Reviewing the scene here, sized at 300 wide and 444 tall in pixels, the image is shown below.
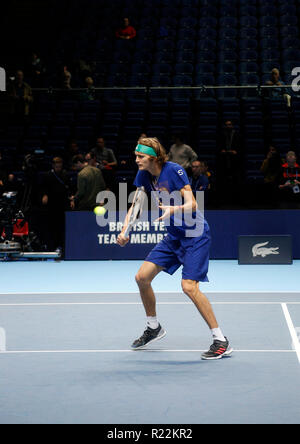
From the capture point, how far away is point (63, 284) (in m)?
11.4

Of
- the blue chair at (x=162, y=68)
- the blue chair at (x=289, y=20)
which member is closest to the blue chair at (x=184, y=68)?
the blue chair at (x=162, y=68)

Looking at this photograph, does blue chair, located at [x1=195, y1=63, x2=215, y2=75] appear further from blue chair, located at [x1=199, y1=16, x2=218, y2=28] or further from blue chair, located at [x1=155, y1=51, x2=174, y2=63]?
blue chair, located at [x1=199, y1=16, x2=218, y2=28]

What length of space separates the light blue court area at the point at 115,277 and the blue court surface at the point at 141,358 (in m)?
0.09

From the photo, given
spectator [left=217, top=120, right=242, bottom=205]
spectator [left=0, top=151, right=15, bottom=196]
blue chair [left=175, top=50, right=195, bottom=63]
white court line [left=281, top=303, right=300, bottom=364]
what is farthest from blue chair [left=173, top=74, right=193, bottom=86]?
white court line [left=281, top=303, right=300, bottom=364]

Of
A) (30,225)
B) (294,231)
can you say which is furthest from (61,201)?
(294,231)

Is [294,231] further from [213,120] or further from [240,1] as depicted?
[240,1]

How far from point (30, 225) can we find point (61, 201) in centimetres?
95

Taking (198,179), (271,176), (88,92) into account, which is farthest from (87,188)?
(88,92)

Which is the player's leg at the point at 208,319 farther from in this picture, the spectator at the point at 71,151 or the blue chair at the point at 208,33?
the blue chair at the point at 208,33

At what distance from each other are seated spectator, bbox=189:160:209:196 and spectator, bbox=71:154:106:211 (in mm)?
1739

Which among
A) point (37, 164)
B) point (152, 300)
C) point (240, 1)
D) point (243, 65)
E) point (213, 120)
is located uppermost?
point (240, 1)

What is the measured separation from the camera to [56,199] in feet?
47.9

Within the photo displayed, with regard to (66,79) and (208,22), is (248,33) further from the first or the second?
(66,79)

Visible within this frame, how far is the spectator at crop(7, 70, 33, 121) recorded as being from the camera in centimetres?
1820
